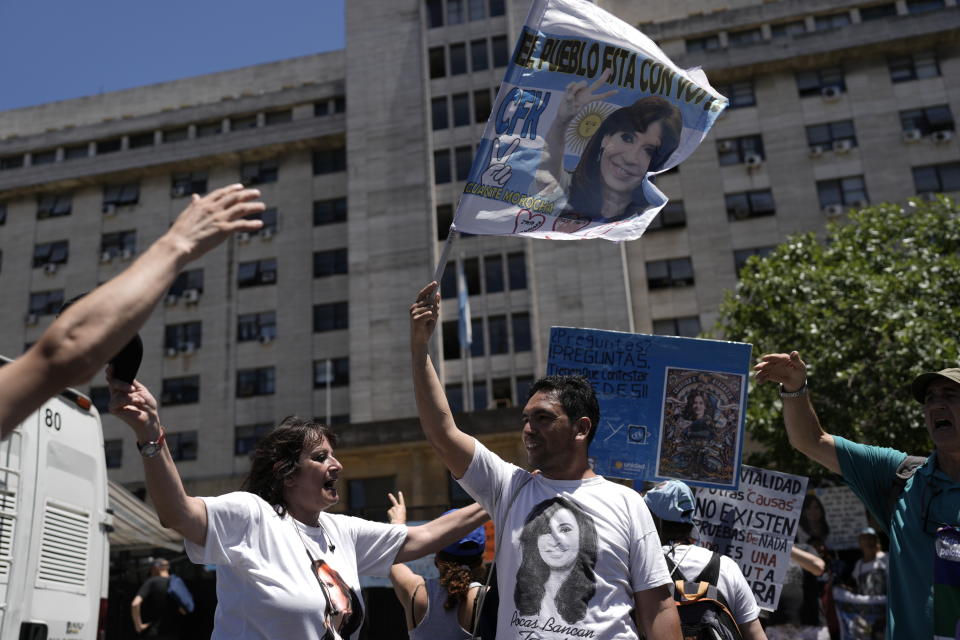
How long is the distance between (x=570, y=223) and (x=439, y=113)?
1387 inches

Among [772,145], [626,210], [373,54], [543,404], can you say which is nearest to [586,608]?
[543,404]

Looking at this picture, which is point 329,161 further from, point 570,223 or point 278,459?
point 278,459

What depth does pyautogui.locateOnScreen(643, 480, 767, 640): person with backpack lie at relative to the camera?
4723 mm

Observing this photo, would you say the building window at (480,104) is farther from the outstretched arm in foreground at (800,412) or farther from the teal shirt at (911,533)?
the teal shirt at (911,533)

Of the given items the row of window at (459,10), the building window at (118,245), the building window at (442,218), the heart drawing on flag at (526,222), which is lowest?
the heart drawing on flag at (526,222)

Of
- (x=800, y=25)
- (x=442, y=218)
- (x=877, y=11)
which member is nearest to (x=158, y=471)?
(x=442, y=218)

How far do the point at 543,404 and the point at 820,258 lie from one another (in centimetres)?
2283

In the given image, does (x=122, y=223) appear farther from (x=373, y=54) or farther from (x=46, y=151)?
(x=373, y=54)

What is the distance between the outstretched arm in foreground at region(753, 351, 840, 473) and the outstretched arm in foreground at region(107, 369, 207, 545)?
2861mm

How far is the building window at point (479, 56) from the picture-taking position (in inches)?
1544

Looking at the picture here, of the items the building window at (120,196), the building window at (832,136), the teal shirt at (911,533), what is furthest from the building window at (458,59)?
the teal shirt at (911,533)

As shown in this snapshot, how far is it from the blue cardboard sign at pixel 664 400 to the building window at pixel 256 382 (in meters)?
33.8

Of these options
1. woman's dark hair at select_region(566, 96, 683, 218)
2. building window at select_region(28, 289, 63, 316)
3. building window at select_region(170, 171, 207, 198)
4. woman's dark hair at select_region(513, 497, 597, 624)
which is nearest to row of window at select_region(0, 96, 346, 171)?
building window at select_region(170, 171, 207, 198)

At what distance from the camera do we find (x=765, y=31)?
39.7 m
